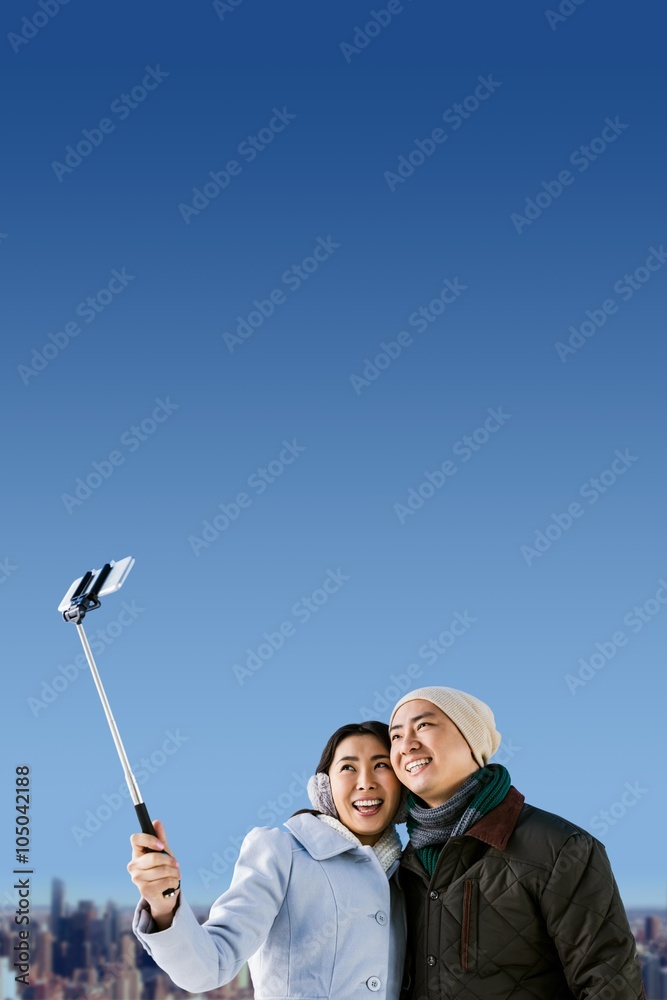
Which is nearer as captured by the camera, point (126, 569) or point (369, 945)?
point (126, 569)

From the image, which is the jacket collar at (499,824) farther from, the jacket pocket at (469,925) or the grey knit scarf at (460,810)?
the jacket pocket at (469,925)

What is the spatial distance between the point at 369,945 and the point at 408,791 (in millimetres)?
555

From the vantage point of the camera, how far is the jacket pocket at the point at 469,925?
3371 millimetres

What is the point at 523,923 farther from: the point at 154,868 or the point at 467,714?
the point at 154,868

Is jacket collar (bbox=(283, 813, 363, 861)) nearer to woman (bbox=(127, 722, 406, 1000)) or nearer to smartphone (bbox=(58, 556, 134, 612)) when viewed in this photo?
woman (bbox=(127, 722, 406, 1000))

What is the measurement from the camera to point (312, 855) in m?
3.54

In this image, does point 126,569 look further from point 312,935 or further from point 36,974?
point 36,974

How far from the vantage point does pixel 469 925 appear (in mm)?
3398

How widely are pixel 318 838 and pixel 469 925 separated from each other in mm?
544

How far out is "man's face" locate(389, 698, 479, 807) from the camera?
3621 millimetres

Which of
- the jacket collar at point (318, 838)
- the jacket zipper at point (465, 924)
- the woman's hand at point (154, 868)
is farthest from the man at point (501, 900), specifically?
the woman's hand at point (154, 868)

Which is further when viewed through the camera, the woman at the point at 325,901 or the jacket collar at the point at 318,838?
the jacket collar at the point at 318,838

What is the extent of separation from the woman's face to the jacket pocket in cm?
40

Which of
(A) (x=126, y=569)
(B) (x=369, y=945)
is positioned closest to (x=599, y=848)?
(B) (x=369, y=945)
